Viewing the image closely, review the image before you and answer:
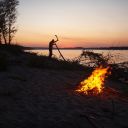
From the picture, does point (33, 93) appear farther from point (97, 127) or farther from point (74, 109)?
point (97, 127)

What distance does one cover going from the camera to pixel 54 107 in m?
9.80

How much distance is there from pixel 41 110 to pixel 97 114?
1784mm

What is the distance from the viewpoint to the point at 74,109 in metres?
9.69

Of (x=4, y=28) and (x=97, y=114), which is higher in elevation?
(x=4, y=28)

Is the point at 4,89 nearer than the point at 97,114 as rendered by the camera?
No

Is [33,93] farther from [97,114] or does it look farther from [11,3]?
[11,3]

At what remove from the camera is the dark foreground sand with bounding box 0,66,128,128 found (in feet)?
26.9

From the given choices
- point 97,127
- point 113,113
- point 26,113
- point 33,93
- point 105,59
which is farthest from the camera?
point 105,59

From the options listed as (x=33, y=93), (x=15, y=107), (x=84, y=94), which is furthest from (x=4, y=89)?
(x=84, y=94)

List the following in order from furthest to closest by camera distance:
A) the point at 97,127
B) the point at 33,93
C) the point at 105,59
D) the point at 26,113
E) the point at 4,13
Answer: the point at 4,13, the point at 105,59, the point at 33,93, the point at 26,113, the point at 97,127

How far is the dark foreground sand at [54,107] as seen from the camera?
8.21 m

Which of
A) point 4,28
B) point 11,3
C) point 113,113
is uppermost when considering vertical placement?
point 11,3

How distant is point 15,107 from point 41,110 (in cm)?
85

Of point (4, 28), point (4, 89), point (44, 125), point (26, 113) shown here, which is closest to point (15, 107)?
point (26, 113)
